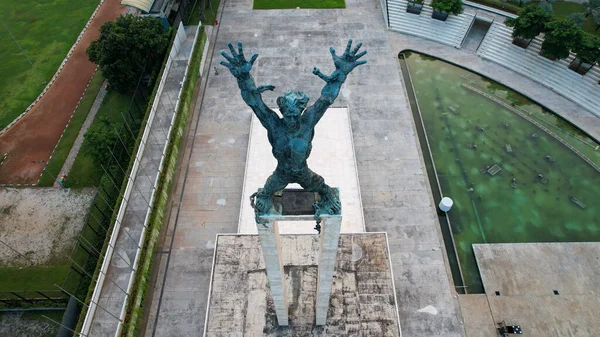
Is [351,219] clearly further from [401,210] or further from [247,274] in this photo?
[247,274]

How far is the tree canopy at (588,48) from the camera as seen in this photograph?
3275 cm

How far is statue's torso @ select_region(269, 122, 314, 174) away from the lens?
12797mm

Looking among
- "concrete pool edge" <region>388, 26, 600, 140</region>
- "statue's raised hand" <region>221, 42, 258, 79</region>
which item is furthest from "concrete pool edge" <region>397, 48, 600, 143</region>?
Result: "statue's raised hand" <region>221, 42, 258, 79</region>

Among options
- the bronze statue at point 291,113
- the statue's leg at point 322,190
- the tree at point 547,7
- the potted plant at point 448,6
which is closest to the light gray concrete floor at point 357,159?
the potted plant at point 448,6

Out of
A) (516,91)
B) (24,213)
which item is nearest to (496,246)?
(516,91)

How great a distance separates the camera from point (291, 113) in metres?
11.6

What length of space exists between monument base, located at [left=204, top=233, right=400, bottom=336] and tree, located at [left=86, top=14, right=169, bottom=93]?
19535 millimetres

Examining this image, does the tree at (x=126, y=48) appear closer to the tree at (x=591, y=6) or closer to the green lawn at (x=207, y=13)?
the green lawn at (x=207, y=13)

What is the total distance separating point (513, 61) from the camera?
38.8 metres

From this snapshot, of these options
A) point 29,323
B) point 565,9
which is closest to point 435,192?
point 565,9

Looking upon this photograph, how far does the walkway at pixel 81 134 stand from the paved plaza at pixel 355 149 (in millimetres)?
10131

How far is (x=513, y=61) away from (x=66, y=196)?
44.8m

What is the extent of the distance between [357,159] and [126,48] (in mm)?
22924

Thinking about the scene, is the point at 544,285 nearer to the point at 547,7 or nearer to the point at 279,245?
the point at 279,245
